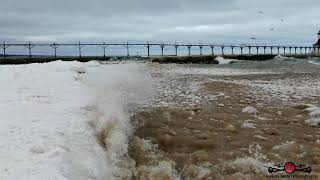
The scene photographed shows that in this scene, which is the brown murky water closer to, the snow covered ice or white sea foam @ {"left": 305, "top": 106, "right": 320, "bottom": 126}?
white sea foam @ {"left": 305, "top": 106, "right": 320, "bottom": 126}

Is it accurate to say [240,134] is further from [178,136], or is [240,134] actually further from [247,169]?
[247,169]

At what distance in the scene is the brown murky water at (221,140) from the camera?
7.43 m

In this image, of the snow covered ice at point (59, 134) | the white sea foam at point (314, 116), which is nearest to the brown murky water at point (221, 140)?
the white sea foam at point (314, 116)

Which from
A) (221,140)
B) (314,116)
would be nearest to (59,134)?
(221,140)

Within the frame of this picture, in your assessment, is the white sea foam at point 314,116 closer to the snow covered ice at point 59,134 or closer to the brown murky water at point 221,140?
the brown murky water at point 221,140

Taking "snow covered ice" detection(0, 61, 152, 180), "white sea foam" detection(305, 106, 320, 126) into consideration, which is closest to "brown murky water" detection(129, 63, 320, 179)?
"white sea foam" detection(305, 106, 320, 126)

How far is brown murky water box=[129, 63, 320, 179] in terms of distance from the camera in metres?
7.43

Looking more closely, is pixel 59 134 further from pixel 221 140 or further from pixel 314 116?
pixel 314 116

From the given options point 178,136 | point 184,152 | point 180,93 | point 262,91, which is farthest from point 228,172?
point 262,91

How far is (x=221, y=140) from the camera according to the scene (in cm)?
924

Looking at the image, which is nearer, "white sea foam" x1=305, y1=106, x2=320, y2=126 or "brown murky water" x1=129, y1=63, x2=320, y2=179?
"brown murky water" x1=129, y1=63, x2=320, y2=179

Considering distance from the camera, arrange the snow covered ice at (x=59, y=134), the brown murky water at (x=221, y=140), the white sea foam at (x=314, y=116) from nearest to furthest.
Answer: the snow covered ice at (x=59, y=134), the brown murky water at (x=221, y=140), the white sea foam at (x=314, y=116)

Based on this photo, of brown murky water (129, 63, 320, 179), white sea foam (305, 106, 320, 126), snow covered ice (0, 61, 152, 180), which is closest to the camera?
snow covered ice (0, 61, 152, 180)

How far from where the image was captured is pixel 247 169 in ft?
24.1
